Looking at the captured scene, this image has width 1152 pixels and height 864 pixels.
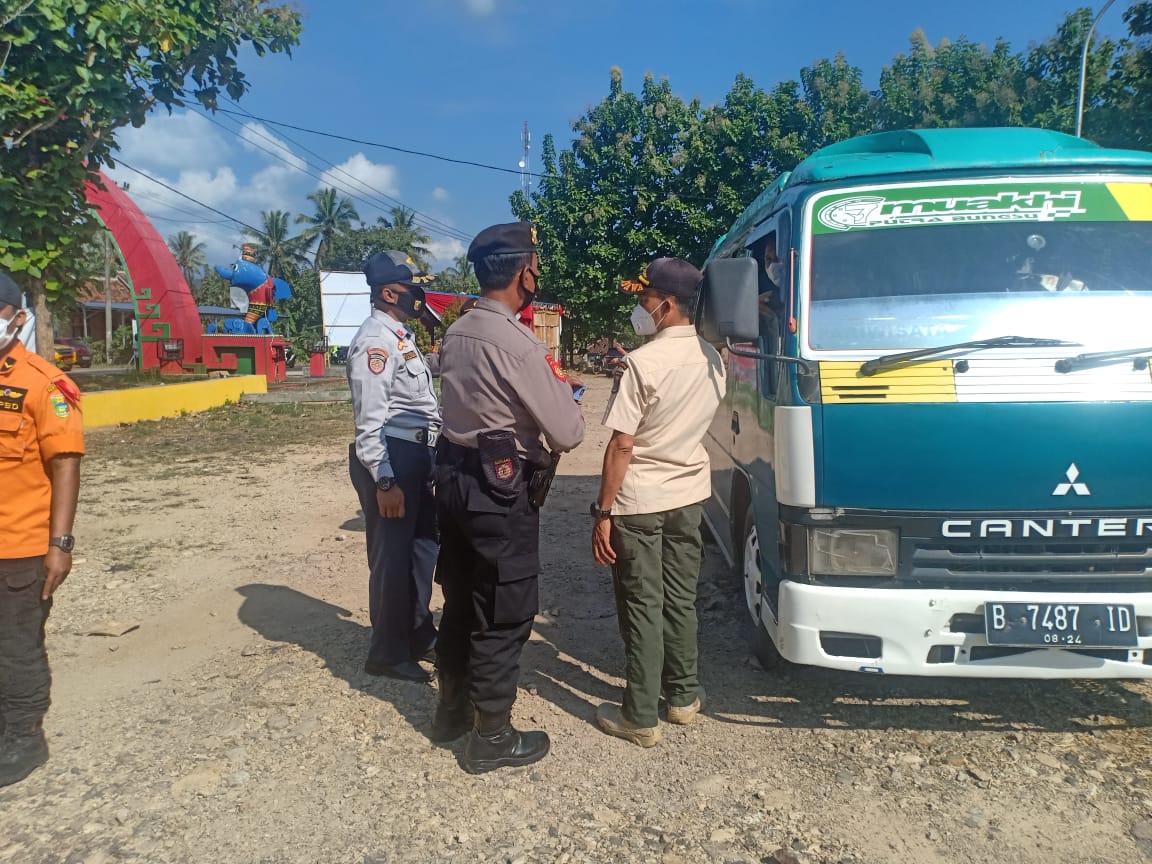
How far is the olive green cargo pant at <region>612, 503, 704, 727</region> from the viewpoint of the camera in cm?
324

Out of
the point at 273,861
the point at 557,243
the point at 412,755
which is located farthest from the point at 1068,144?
the point at 557,243

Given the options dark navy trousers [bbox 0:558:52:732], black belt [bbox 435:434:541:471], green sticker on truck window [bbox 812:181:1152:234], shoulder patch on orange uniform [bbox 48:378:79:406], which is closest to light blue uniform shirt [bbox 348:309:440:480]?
black belt [bbox 435:434:541:471]

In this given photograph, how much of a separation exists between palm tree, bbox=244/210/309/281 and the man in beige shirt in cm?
5326

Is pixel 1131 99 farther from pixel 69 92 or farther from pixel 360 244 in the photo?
pixel 360 244

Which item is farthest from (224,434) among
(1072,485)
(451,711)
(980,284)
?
(1072,485)

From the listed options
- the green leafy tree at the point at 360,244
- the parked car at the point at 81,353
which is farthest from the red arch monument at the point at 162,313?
the green leafy tree at the point at 360,244

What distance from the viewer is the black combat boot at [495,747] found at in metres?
3.05

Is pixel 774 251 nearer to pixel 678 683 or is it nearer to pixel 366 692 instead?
pixel 678 683

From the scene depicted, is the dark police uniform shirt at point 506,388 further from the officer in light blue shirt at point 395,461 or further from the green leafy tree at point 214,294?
the green leafy tree at point 214,294

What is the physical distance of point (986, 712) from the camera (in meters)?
3.49

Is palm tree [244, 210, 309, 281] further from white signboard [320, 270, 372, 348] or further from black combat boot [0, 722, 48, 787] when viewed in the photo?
black combat boot [0, 722, 48, 787]

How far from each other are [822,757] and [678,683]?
25.0 inches

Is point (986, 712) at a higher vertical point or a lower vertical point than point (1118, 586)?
lower

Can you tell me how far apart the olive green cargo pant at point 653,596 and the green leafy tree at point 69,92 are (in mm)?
7554
